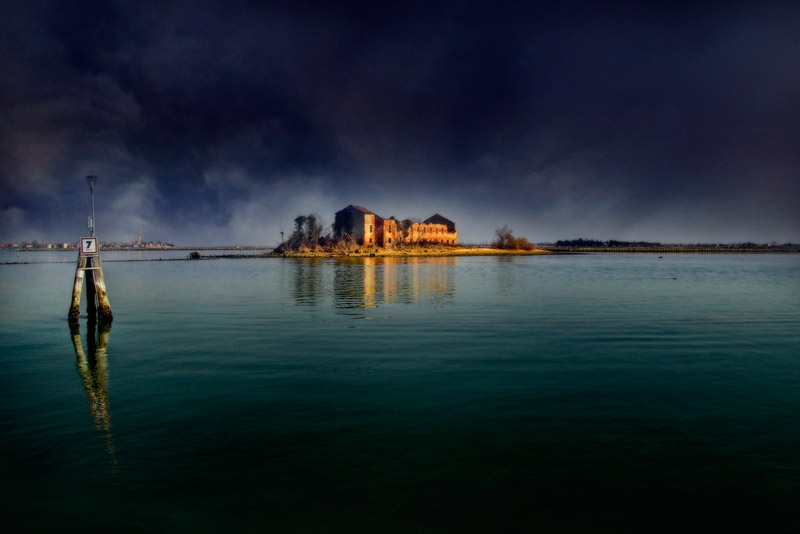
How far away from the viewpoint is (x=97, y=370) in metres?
11.9

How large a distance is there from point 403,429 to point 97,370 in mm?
8585

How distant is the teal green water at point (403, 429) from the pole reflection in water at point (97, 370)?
7 cm

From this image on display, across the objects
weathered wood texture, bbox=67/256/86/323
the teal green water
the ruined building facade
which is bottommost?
the teal green water

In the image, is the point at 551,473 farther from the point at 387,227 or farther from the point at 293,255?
the point at 387,227

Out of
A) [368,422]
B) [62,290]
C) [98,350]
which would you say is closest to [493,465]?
[368,422]

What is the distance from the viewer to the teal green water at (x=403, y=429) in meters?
5.38

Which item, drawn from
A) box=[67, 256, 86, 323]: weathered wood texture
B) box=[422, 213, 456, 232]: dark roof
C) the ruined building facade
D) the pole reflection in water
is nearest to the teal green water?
the pole reflection in water

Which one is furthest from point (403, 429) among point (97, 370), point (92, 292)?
point (92, 292)

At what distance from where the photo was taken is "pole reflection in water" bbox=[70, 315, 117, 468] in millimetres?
8062

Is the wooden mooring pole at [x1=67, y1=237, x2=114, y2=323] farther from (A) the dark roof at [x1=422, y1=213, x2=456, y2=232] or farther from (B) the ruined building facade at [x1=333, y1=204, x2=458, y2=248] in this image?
→ (A) the dark roof at [x1=422, y1=213, x2=456, y2=232]

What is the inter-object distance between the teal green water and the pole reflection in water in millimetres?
66

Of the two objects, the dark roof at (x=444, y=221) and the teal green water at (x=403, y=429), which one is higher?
the dark roof at (x=444, y=221)

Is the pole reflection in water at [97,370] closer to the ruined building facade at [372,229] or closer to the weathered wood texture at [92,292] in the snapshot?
the weathered wood texture at [92,292]

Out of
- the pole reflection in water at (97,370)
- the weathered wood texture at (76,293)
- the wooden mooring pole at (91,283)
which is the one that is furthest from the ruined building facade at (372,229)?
the pole reflection in water at (97,370)
